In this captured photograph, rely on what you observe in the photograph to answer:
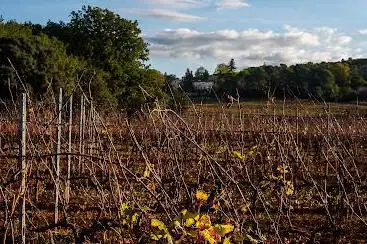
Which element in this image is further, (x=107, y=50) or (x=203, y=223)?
(x=107, y=50)

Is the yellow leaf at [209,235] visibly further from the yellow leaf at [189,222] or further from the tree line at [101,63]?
the tree line at [101,63]

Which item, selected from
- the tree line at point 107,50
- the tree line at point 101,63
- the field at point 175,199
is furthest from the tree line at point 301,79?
the field at point 175,199

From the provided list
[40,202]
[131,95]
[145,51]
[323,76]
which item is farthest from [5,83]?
[323,76]

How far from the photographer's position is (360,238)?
5758mm

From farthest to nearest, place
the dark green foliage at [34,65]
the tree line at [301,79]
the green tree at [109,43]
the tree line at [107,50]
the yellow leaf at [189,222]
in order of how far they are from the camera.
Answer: the tree line at [301,79]
the green tree at [109,43]
the tree line at [107,50]
the dark green foliage at [34,65]
the yellow leaf at [189,222]

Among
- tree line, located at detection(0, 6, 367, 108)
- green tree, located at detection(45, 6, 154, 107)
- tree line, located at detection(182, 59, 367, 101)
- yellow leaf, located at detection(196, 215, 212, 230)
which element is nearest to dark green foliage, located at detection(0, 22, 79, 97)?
tree line, located at detection(0, 6, 367, 108)

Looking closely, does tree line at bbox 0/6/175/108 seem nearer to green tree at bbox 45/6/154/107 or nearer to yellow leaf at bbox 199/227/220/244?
green tree at bbox 45/6/154/107

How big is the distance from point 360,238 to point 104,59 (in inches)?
975

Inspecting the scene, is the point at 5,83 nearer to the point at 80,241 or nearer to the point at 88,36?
the point at 88,36

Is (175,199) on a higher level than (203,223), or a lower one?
lower

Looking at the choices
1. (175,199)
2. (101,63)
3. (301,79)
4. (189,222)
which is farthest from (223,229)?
(301,79)

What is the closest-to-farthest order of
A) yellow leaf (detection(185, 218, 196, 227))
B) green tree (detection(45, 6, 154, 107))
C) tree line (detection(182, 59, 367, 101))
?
yellow leaf (detection(185, 218, 196, 227))
green tree (detection(45, 6, 154, 107))
tree line (detection(182, 59, 367, 101))

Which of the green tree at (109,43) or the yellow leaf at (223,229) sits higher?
the green tree at (109,43)

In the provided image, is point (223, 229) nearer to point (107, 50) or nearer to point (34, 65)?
point (34, 65)
